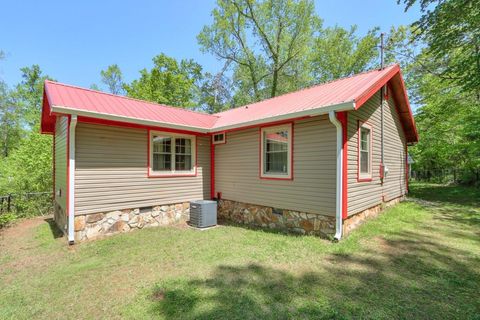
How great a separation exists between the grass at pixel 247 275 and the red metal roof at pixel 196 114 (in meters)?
2.97

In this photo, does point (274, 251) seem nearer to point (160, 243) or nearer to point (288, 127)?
point (160, 243)

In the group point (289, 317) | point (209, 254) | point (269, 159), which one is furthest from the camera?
point (269, 159)

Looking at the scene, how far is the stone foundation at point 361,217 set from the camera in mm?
5441

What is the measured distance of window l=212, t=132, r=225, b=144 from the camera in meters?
7.75

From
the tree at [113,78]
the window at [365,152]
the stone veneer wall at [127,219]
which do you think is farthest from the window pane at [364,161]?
the tree at [113,78]

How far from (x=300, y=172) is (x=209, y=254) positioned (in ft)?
9.48

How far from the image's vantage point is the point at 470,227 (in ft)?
19.8

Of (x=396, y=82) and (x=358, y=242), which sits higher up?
(x=396, y=82)

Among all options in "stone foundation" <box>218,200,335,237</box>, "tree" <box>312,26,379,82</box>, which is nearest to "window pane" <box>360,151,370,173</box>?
"stone foundation" <box>218,200,335,237</box>

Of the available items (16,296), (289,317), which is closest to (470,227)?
(289,317)

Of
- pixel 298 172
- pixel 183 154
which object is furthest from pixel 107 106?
pixel 298 172

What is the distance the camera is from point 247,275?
363 centimetres

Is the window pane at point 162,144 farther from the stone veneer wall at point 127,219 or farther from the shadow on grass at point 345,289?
the shadow on grass at point 345,289

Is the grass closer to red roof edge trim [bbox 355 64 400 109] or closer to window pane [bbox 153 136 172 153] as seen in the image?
window pane [bbox 153 136 172 153]
